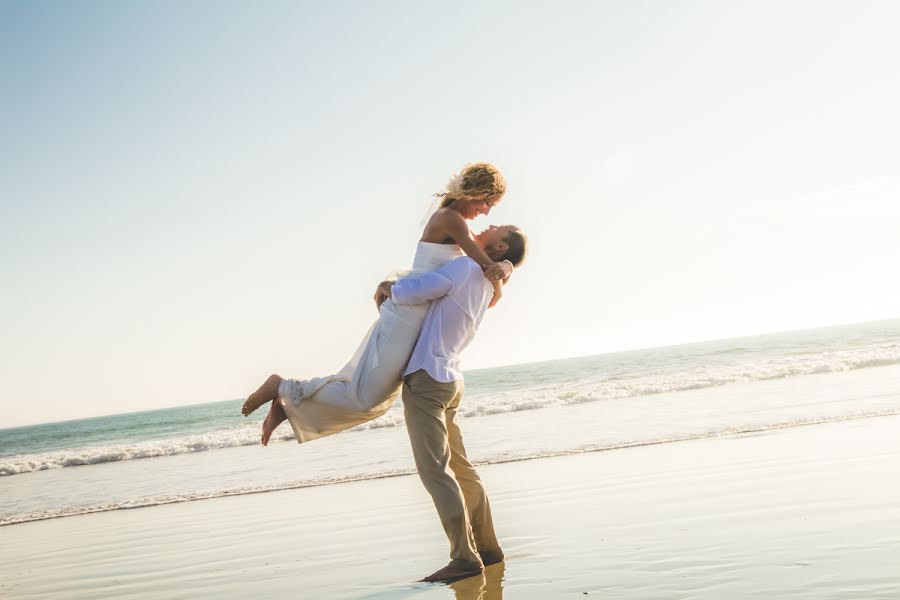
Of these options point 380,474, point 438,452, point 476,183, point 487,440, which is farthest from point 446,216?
point 487,440

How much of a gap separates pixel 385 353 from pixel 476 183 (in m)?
0.99

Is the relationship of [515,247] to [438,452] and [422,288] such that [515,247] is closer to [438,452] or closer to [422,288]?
[422,288]

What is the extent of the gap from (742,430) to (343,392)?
7114 mm

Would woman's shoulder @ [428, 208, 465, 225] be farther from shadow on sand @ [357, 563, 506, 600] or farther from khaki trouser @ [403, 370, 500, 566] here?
shadow on sand @ [357, 563, 506, 600]

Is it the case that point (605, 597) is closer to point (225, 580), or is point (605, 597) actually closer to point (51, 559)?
point (225, 580)

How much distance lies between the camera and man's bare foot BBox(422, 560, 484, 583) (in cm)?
402

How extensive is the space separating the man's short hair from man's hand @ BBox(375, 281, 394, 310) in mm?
601

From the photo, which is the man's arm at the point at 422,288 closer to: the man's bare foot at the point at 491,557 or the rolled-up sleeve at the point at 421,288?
the rolled-up sleeve at the point at 421,288

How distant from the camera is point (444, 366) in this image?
4008 mm

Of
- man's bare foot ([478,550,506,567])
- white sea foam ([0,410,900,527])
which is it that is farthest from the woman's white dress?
white sea foam ([0,410,900,527])

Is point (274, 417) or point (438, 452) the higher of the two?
point (274, 417)

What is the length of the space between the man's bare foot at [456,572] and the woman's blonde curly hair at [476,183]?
190cm

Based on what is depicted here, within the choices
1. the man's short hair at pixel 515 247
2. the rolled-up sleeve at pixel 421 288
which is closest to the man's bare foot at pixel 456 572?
the rolled-up sleeve at pixel 421 288

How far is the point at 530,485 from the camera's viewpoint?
7.40 m
